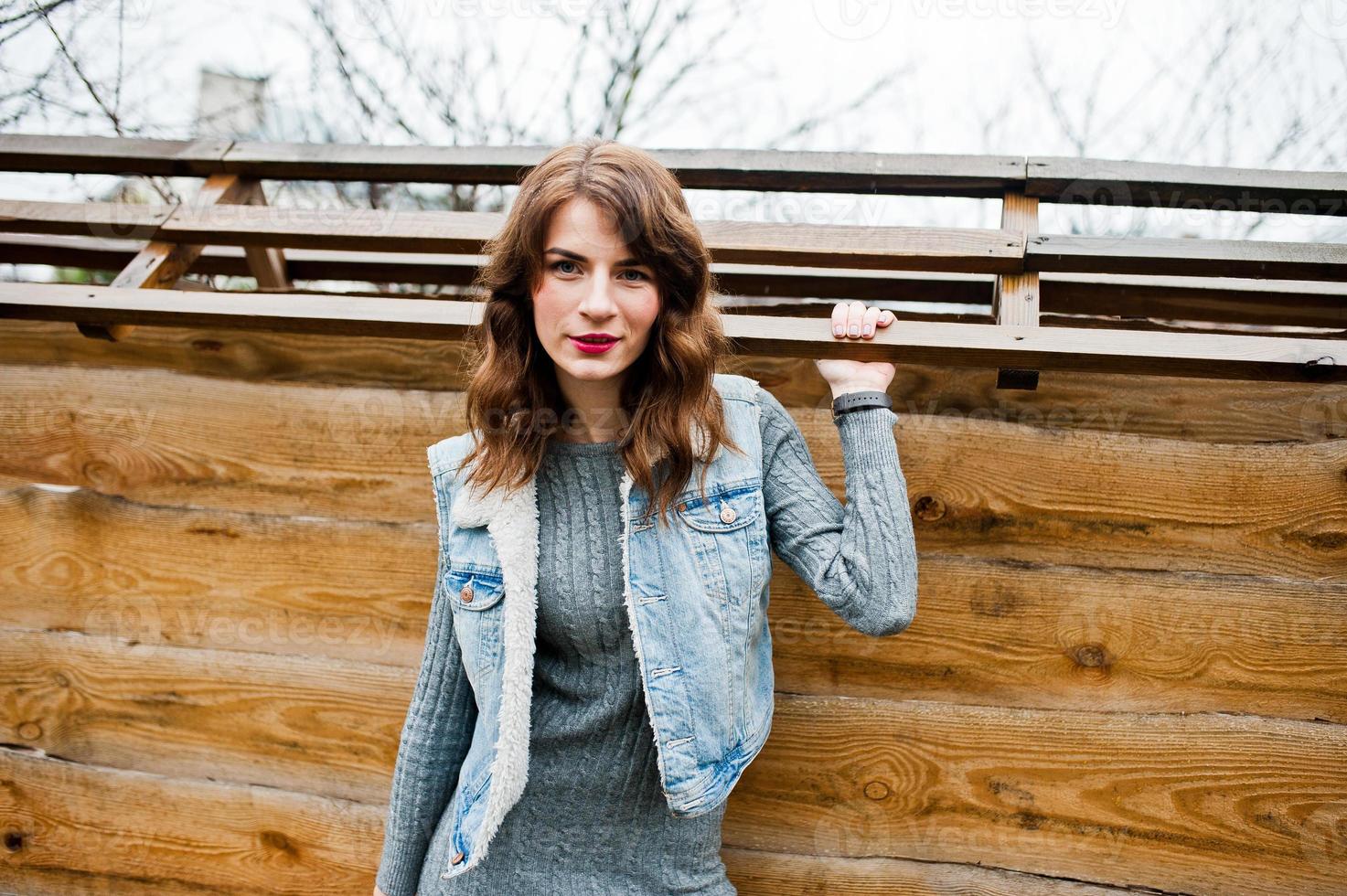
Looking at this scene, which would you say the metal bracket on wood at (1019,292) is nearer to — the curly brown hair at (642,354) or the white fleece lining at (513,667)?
the curly brown hair at (642,354)

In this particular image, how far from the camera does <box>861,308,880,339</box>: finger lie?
1534 millimetres

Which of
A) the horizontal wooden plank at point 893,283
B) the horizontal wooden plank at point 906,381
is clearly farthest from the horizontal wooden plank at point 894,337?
the horizontal wooden plank at point 893,283

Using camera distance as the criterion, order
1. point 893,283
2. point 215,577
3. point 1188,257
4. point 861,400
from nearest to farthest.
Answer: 1. point 861,400
2. point 1188,257
3. point 215,577
4. point 893,283

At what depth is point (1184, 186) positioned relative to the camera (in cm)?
177

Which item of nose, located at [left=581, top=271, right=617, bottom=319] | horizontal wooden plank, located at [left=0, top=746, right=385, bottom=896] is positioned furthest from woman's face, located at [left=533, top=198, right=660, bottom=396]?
horizontal wooden plank, located at [left=0, top=746, right=385, bottom=896]

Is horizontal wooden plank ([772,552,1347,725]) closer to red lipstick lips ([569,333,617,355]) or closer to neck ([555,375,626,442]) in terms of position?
neck ([555,375,626,442])

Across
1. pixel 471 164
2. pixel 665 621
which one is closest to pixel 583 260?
pixel 665 621

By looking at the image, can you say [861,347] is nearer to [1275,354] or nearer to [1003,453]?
[1003,453]

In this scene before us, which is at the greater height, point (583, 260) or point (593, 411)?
point (583, 260)

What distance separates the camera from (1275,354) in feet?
4.89

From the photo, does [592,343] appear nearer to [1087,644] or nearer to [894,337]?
[894,337]

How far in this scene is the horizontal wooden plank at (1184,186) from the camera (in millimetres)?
1758

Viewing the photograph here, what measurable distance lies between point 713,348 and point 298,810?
1622 millimetres

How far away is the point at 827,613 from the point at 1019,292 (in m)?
0.79
